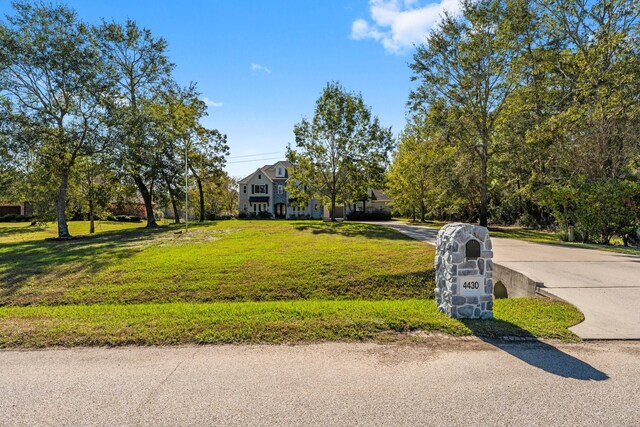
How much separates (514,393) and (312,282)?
18.0ft

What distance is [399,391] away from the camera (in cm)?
325

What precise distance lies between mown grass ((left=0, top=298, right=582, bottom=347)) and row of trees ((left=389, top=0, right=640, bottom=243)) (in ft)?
34.6

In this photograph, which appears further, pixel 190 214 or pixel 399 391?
pixel 190 214

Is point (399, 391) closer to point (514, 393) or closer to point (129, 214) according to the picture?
point (514, 393)

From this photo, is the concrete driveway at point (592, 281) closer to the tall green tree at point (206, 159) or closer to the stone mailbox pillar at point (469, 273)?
the stone mailbox pillar at point (469, 273)

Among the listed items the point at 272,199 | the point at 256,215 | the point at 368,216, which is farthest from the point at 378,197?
the point at 256,215

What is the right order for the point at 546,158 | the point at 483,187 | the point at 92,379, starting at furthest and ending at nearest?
the point at 483,187, the point at 546,158, the point at 92,379

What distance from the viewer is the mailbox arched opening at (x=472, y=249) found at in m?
5.14

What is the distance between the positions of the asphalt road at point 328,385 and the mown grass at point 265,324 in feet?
0.97

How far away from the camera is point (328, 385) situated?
3377mm

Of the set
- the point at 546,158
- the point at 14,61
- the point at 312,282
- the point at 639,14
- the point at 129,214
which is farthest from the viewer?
the point at 129,214

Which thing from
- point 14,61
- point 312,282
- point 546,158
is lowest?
point 312,282

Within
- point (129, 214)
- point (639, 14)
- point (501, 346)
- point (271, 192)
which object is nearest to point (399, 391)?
point (501, 346)

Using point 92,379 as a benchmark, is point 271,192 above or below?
above
